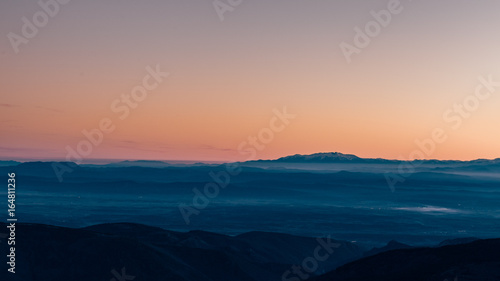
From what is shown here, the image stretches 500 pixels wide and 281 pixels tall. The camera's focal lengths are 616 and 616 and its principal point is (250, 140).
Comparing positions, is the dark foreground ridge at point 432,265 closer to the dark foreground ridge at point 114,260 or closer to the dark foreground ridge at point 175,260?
the dark foreground ridge at point 175,260

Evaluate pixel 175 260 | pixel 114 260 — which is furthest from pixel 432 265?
pixel 114 260

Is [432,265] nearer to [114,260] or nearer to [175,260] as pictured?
[175,260]

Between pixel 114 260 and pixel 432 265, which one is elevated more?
pixel 114 260

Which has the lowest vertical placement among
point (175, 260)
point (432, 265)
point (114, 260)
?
point (432, 265)

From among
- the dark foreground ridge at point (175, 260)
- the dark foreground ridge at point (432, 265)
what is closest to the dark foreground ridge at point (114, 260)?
the dark foreground ridge at point (175, 260)

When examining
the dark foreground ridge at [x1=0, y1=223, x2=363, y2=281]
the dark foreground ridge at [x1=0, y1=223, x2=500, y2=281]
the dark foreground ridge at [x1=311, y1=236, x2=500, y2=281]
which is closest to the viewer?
the dark foreground ridge at [x1=311, y1=236, x2=500, y2=281]

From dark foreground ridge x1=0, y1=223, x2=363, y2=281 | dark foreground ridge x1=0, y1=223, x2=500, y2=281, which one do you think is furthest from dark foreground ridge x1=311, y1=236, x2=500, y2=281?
A: dark foreground ridge x1=0, y1=223, x2=363, y2=281

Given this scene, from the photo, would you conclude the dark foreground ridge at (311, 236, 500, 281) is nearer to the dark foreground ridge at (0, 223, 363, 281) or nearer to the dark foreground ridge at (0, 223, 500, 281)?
the dark foreground ridge at (0, 223, 500, 281)

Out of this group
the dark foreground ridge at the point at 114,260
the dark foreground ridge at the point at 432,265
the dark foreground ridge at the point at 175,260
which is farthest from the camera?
the dark foreground ridge at the point at 114,260
